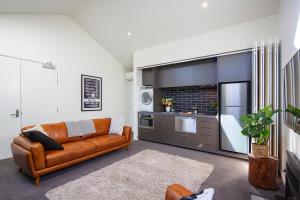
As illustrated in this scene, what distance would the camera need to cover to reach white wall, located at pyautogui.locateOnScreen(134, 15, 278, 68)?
3.04m

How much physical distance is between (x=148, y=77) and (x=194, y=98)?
5.23 ft

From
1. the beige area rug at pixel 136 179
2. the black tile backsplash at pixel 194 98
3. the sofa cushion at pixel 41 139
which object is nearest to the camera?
the beige area rug at pixel 136 179

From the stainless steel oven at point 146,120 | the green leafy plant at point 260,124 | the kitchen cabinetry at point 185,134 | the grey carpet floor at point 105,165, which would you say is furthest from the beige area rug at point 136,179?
the stainless steel oven at point 146,120

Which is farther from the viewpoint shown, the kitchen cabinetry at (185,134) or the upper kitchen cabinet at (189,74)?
the upper kitchen cabinet at (189,74)

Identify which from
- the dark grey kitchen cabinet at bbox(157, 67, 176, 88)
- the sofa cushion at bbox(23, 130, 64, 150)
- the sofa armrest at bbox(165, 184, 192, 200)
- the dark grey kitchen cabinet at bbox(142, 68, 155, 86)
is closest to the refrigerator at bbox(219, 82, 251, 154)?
the dark grey kitchen cabinet at bbox(157, 67, 176, 88)

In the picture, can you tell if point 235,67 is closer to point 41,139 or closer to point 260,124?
point 260,124

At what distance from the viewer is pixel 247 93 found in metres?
3.17

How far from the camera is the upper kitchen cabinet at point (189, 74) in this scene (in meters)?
3.94

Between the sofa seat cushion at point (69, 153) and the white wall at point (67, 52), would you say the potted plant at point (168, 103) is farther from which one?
the sofa seat cushion at point (69, 153)

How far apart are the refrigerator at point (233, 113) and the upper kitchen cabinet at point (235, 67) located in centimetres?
13

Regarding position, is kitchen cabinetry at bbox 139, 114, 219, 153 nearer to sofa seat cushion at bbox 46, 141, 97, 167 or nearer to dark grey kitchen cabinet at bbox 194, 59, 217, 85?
dark grey kitchen cabinet at bbox 194, 59, 217, 85

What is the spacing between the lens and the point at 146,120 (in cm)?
484

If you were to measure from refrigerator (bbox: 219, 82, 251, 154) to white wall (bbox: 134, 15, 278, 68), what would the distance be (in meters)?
0.86

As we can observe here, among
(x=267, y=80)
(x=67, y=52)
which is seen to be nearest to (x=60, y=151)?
(x=67, y=52)
